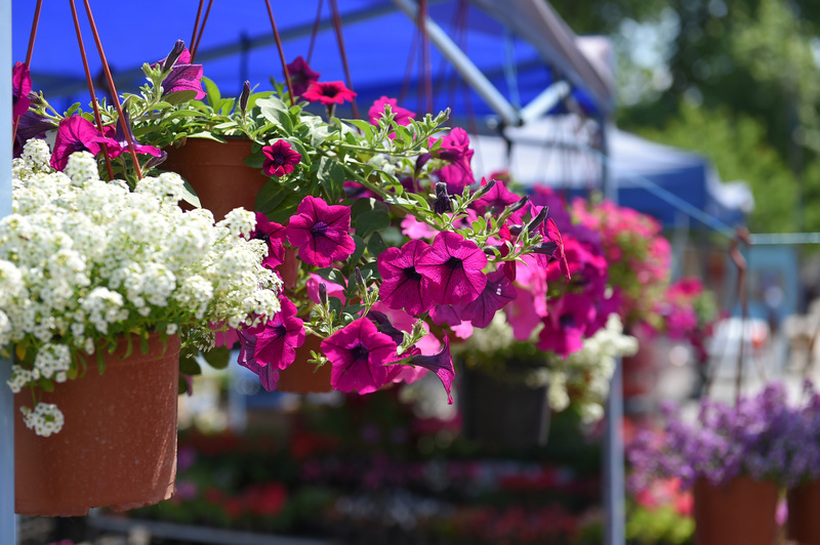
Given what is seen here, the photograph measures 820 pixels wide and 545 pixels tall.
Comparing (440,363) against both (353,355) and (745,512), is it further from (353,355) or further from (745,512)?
(745,512)

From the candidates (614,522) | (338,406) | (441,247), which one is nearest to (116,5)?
(441,247)

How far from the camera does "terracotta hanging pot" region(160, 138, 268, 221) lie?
41.4 inches

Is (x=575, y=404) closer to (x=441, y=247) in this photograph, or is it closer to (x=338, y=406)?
(x=441, y=247)

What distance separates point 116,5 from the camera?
251 centimetres

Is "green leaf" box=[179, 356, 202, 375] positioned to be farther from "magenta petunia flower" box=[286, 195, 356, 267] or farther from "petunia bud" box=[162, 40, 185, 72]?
"petunia bud" box=[162, 40, 185, 72]

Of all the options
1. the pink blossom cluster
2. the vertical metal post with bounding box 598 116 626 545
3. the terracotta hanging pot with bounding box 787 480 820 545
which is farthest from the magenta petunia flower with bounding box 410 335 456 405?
the vertical metal post with bounding box 598 116 626 545

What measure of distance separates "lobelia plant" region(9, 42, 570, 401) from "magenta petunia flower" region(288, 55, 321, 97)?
203mm

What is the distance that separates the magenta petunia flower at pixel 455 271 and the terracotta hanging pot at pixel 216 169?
11.5 inches

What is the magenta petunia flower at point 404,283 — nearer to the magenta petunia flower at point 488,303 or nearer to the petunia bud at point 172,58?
the magenta petunia flower at point 488,303

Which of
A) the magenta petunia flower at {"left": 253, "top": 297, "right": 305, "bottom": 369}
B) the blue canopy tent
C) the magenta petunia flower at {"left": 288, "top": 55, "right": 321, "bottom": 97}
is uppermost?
the blue canopy tent

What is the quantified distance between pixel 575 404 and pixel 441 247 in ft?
5.60

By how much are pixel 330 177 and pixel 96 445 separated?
0.45 metres

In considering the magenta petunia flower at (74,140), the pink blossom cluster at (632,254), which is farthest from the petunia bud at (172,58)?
the pink blossom cluster at (632,254)


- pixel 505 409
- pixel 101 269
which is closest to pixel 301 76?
pixel 101 269
